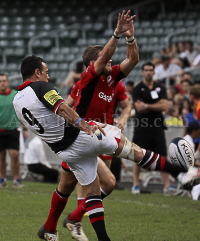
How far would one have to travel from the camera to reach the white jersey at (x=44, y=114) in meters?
4.57

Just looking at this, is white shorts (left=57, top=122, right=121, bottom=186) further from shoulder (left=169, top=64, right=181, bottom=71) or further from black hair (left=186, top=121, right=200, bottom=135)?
shoulder (left=169, top=64, right=181, bottom=71)

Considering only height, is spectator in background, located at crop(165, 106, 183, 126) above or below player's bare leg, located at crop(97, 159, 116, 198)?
below

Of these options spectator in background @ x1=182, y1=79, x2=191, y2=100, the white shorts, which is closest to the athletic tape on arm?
the white shorts

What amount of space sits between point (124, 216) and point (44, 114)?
286cm

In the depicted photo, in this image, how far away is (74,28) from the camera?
21719 mm

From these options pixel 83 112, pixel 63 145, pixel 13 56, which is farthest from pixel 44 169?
pixel 13 56

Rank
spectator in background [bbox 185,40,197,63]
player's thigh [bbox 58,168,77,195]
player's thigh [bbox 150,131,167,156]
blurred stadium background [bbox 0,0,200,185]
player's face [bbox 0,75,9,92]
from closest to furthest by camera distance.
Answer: player's thigh [bbox 58,168,77,195] < player's thigh [bbox 150,131,167,156] < player's face [bbox 0,75,9,92] < spectator in background [bbox 185,40,197,63] < blurred stadium background [bbox 0,0,200,185]

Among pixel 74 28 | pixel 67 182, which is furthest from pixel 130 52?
pixel 74 28

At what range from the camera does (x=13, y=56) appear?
21.5m

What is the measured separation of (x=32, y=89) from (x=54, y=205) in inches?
59.7

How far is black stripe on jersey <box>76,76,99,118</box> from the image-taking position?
18.5 feet

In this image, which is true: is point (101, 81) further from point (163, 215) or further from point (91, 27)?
point (91, 27)

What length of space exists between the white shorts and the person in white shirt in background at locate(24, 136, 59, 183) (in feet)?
21.0

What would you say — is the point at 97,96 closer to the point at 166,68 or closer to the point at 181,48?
the point at 166,68
